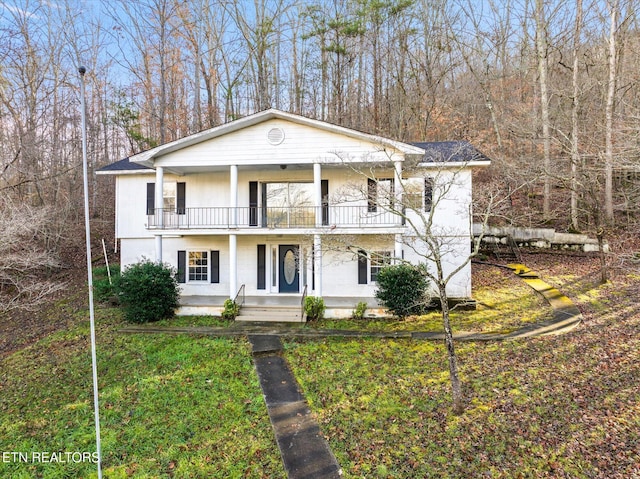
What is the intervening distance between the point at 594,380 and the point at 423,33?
24.4m


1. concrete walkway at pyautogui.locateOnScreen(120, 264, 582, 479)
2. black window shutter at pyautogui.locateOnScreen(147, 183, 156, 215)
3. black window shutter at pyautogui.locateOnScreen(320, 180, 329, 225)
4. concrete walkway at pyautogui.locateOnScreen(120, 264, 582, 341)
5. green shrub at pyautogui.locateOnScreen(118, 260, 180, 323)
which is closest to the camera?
concrete walkway at pyautogui.locateOnScreen(120, 264, 582, 479)

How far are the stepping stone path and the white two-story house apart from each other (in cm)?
389

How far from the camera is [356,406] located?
21.6 ft

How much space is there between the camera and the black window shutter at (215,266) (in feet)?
47.3

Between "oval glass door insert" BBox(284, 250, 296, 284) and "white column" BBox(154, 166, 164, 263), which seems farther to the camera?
"oval glass door insert" BBox(284, 250, 296, 284)

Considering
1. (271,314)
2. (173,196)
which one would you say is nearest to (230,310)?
(271,314)

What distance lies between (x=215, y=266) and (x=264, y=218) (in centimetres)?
298

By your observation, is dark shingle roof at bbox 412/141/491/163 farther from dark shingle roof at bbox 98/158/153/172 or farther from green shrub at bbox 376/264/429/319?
dark shingle roof at bbox 98/158/153/172

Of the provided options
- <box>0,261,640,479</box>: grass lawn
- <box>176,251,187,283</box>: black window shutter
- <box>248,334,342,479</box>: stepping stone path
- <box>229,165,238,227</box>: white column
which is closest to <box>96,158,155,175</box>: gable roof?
<box>176,251,187,283</box>: black window shutter

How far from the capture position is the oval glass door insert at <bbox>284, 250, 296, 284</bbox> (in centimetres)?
1432

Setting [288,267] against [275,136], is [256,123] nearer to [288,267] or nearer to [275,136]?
[275,136]

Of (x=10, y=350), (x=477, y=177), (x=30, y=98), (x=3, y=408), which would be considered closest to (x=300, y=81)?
(x=477, y=177)

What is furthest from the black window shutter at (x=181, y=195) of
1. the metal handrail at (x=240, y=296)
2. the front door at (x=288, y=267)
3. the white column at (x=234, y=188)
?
the front door at (x=288, y=267)

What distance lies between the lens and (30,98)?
57.9 feet
